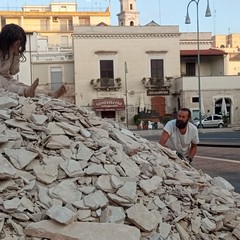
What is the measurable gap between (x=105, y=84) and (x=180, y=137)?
3338 cm

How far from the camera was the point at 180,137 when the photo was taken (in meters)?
6.16

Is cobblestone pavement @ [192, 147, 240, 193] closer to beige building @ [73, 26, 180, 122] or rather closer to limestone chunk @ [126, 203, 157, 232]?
limestone chunk @ [126, 203, 157, 232]

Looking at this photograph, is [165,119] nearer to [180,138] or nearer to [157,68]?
[157,68]

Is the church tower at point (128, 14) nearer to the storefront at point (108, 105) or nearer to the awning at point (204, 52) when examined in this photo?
the awning at point (204, 52)

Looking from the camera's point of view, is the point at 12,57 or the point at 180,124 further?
the point at 180,124

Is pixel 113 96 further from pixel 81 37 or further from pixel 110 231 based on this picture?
→ pixel 110 231

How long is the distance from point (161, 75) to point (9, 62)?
3566cm

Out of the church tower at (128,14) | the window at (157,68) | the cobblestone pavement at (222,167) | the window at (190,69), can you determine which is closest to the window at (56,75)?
the window at (157,68)

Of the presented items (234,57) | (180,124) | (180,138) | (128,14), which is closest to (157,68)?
(234,57)

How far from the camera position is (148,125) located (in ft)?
117

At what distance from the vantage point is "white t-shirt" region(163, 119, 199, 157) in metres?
6.13

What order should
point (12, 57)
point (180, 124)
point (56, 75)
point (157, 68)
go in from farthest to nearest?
point (157, 68) < point (56, 75) < point (180, 124) < point (12, 57)

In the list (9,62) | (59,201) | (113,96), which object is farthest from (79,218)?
(113,96)

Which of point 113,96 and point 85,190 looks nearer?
point 85,190
